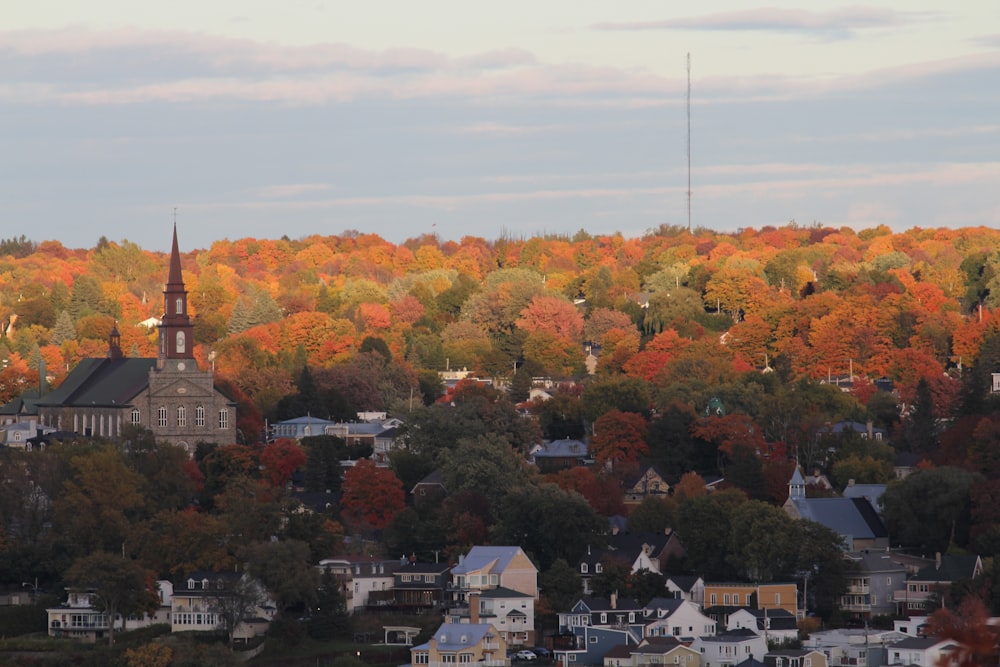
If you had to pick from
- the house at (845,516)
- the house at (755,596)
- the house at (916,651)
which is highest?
the house at (845,516)

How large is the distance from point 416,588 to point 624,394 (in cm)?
2396

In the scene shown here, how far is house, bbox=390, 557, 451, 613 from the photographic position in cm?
5856

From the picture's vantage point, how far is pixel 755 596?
57156 millimetres

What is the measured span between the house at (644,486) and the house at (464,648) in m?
17.5

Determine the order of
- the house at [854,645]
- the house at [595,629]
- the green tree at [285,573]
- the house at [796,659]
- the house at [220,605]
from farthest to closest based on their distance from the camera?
1. the house at [220,605]
2. the green tree at [285,573]
3. the house at [595,629]
4. the house at [854,645]
5. the house at [796,659]

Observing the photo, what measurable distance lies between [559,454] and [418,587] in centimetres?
1873

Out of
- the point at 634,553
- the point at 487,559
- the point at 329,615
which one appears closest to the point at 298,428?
the point at 487,559

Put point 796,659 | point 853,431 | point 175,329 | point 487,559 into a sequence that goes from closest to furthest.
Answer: point 796,659 < point 487,559 < point 853,431 < point 175,329

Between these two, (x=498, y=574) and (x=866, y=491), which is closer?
(x=498, y=574)

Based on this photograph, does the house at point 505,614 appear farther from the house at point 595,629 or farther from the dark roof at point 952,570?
the dark roof at point 952,570

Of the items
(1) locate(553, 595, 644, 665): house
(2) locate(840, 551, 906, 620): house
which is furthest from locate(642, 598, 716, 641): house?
(2) locate(840, 551, 906, 620): house

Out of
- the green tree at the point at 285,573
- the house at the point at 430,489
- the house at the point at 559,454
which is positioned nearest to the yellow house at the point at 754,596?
the green tree at the point at 285,573

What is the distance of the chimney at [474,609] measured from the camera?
5549 cm

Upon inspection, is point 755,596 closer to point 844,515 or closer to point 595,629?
point 595,629
